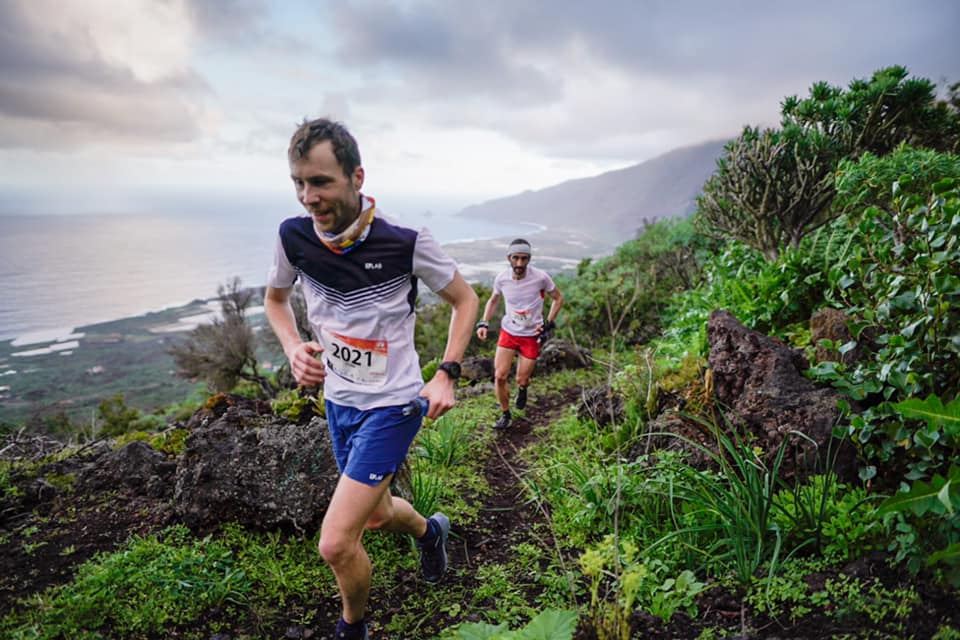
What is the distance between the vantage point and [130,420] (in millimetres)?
15266

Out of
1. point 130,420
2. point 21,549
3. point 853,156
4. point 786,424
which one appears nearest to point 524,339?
point 786,424

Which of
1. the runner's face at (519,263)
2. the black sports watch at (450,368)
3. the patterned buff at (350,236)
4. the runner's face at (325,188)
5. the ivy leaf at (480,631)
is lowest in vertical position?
the ivy leaf at (480,631)

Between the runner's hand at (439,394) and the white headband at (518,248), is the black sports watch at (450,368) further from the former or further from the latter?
the white headband at (518,248)

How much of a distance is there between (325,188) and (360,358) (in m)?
0.79

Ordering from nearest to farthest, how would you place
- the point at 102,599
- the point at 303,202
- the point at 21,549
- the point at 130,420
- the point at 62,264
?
the point at 303,202 → the point at 102,599 → the point at 21,549 → the point at 130,420 → the point at 62,264

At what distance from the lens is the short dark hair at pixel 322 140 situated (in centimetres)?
218

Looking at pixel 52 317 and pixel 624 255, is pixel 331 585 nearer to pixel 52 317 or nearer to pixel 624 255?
pixel 624 255

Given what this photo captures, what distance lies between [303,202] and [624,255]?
14.7m

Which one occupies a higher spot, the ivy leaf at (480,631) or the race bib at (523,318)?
the race bib at (523,318)

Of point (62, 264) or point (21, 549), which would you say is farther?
point (62, 264)

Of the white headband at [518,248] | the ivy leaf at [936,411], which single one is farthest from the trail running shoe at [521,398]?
the ivy leaf at [936,411]

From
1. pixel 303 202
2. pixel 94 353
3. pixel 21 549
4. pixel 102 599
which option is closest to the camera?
pixel 303 202

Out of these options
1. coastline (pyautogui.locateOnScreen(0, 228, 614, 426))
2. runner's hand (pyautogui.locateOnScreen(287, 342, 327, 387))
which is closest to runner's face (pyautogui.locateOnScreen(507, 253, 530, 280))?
runner's hand (pyautogui.locateOnScreen(287, 342, 327, 387))

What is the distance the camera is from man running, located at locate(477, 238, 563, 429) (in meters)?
6.09
